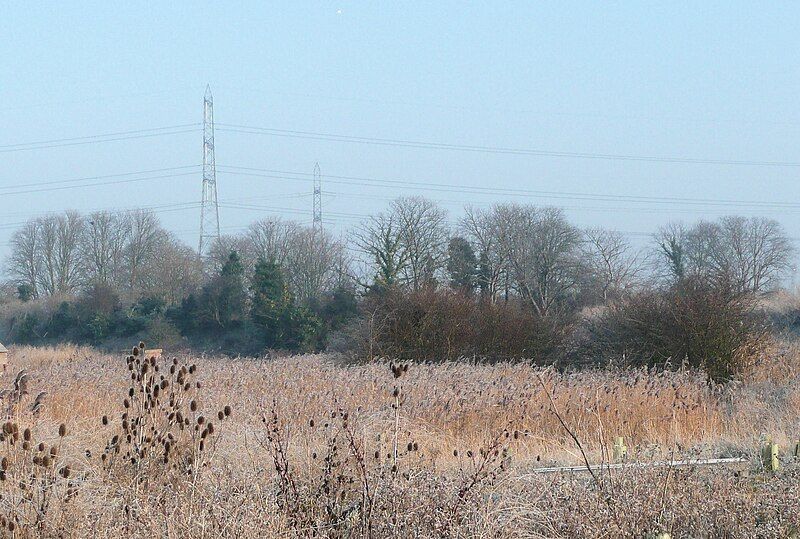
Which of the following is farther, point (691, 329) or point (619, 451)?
point (691, 329)

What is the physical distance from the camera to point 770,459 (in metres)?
6.42

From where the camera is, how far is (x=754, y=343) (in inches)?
758

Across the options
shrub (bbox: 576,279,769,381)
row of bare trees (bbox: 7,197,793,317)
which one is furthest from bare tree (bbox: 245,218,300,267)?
shrub (bbox: 576,279,769,381)

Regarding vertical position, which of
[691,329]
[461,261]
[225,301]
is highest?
[461,261]

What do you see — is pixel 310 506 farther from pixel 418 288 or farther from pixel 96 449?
pixel 418 288

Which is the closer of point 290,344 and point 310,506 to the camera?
point 310,506

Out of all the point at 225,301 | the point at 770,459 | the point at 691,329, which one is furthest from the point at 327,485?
the point at 225,301

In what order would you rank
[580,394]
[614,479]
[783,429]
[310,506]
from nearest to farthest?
[310,506] → [614,479] → [783,429] → [580,394]

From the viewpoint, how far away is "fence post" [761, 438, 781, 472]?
6320 mm

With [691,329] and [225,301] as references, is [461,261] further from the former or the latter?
[691,329]

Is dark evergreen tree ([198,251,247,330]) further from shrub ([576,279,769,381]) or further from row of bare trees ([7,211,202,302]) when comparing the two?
shrub ([576,279,769,381])

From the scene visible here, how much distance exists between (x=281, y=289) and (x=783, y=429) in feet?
115

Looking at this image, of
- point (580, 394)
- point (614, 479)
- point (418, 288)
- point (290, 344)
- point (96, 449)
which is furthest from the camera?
point (290, 344)

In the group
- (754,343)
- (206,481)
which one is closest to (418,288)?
(754,343)
